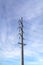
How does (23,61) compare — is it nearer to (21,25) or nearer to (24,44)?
(24,44)

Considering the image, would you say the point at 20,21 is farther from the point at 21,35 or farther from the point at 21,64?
the point at 21,64

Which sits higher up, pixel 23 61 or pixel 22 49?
pixel 22 49

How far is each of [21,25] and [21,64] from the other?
10593 millimetres

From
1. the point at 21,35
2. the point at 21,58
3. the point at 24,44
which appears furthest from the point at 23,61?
the point at 21,35

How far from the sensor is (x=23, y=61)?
40188 millimetres

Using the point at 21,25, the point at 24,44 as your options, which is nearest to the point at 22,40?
the point at 24,44

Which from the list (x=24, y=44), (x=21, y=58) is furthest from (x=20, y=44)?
(x=21, y=58)

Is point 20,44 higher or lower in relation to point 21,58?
higher

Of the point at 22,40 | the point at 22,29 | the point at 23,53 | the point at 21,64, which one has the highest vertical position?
the point at 22,29

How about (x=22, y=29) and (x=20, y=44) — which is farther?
(x=22, y=29)

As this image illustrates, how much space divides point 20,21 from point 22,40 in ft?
18.1

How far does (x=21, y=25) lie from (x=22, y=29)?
3.54 ft

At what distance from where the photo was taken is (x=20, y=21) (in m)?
45.4

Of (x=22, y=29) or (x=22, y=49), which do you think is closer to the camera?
(x=22, y=49)
